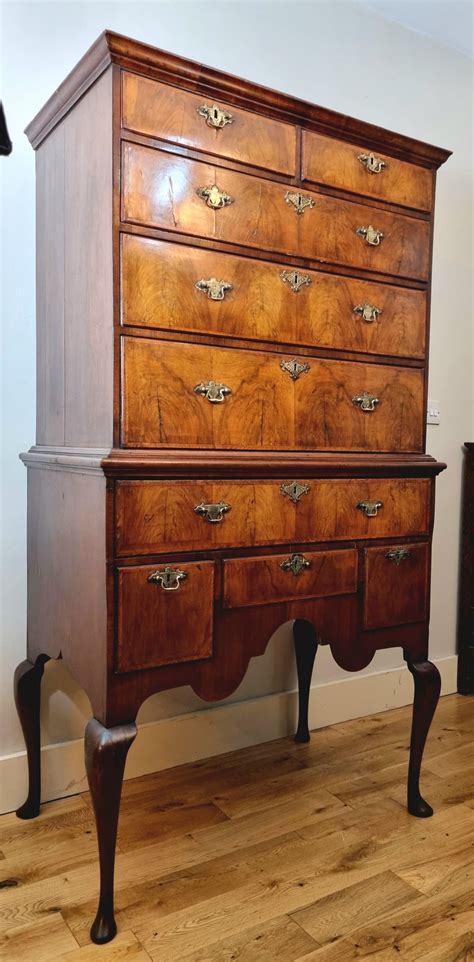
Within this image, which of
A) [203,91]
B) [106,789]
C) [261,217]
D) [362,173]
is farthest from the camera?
[362,173]

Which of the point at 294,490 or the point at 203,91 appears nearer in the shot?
the point at 203,91

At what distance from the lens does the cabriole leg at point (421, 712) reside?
1.88 metres

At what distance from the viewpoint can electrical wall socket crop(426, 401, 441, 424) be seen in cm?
278

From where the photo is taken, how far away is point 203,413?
154 cm

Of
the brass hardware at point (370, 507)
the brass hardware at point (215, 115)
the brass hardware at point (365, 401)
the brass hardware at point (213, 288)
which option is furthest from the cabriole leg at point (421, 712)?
the brass hardware at point (215, 115)

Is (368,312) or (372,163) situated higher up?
(372,163)

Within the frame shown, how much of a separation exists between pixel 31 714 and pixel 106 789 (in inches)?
19.6

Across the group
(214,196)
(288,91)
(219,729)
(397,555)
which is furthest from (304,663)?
(288,91)

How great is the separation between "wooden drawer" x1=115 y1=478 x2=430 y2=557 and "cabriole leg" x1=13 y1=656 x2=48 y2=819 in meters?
0.60

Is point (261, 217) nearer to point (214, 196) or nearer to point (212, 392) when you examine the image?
point (214, 196)

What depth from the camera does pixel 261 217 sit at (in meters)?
1.62

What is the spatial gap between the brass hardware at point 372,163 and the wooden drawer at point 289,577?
985 millimetres

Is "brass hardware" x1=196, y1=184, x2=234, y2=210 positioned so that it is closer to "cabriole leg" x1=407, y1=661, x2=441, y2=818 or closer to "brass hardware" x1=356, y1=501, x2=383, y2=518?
"brass hardware" x1=356, y1=501, x2=383, y2=518

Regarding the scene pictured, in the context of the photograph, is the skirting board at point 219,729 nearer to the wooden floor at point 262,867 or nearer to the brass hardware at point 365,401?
the wooden floor at point 262,867
